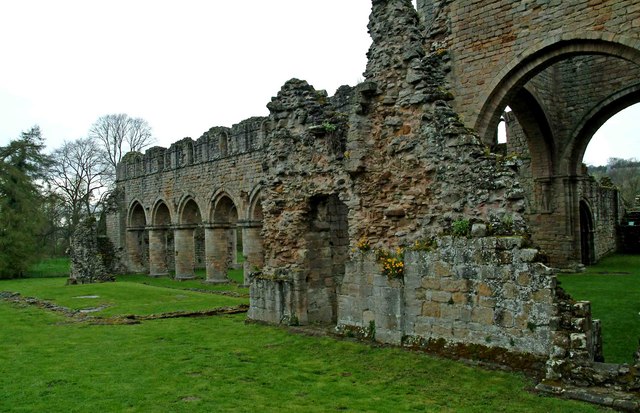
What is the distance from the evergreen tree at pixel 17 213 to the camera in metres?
27.3

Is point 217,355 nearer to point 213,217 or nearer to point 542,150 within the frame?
point 542,150

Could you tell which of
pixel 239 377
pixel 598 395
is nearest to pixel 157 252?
pixel 239 377

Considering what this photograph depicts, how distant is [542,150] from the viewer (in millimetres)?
16859

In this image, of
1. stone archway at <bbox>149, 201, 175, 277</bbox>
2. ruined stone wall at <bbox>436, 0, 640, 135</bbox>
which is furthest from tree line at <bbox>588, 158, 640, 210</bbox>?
stone archway at <bbox>149, 201, 175, 277</bbox>

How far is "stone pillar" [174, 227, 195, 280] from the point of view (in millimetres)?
26172

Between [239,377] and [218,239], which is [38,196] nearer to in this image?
[218,239]

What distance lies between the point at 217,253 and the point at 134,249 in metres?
10.2

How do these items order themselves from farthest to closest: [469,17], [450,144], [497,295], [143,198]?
[143,198]
[469,17]
[450,144]
[497,295]

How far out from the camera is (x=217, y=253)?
945 inches

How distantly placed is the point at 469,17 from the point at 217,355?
9937mm

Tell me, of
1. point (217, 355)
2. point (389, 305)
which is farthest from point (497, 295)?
point (217, 355)

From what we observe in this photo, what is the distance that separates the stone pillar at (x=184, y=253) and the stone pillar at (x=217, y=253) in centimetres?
255

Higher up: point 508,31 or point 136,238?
point 508,31

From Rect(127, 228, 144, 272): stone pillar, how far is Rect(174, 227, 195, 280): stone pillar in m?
6.08
